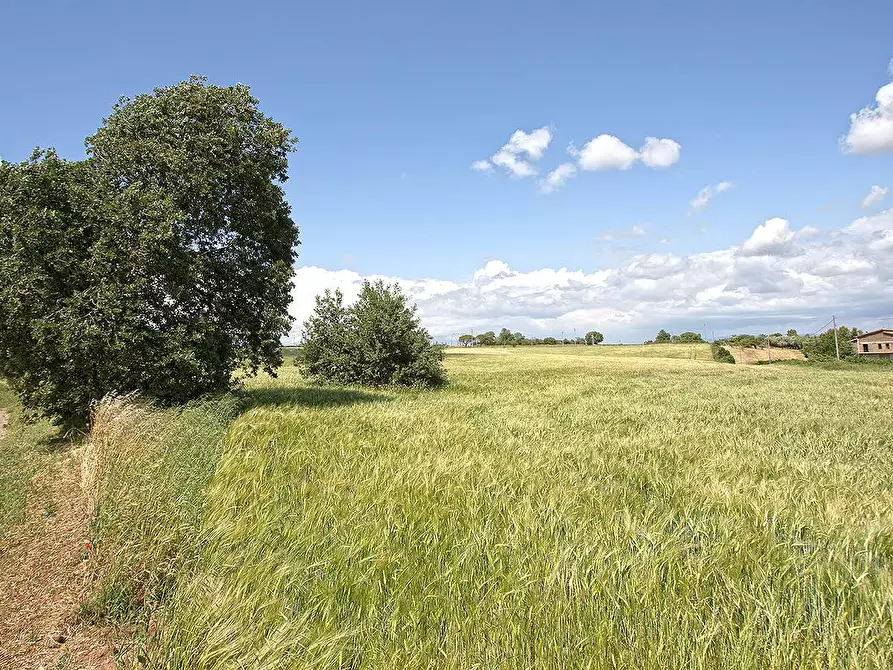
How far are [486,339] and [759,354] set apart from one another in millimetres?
83773

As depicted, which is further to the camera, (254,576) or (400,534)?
(400,534)

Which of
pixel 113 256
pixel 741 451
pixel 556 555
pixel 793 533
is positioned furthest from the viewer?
pixel 113 256

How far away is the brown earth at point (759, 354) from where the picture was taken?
74.3 meters

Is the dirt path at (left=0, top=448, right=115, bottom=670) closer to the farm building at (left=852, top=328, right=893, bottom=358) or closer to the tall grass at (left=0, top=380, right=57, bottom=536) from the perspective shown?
the tall grass at (left=0, top=380, right=57, bottom=536)

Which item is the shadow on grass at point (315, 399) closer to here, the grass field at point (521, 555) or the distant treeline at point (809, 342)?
the grass field at point (521, 555)

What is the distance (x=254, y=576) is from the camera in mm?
4371

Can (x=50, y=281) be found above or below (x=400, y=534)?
above

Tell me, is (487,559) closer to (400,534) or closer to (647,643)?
(400,534)

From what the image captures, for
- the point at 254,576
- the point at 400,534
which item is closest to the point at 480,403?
the point at 400,534

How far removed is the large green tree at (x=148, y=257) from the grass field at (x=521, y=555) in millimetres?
4541

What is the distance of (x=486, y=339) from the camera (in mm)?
150625

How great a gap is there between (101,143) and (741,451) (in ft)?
A: 64.9

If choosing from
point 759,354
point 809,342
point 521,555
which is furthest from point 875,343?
point 521,555

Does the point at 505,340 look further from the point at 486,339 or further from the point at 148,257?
the point at 148,257
